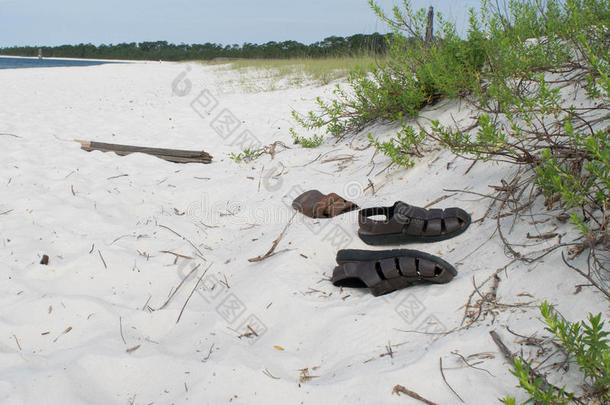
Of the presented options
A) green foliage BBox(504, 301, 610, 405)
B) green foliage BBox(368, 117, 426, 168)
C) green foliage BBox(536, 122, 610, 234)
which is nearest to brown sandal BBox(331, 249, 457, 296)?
green foliage BBox(536, 122, 610, 234)

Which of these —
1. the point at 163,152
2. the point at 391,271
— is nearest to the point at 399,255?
the point at 391,271

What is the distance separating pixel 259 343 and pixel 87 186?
303 cm

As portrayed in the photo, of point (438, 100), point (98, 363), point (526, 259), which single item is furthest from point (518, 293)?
point (438, 100)

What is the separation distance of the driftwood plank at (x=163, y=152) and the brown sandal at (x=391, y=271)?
3.54m

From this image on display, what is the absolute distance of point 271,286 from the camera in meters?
2.46

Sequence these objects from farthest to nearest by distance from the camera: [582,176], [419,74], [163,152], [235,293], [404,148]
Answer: [163,152] < [419,74] < [404,148] < [235,293] < [582,176]

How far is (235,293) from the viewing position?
2496 mm

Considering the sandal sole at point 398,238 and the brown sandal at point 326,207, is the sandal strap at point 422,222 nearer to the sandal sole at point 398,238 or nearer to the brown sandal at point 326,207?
the sandal sole at point 398,238

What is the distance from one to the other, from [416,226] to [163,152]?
390 centimetres

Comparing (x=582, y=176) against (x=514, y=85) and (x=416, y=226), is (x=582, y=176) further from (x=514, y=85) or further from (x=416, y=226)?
(x=514, y=85)

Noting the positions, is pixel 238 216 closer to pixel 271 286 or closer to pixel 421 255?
pixel 271 286

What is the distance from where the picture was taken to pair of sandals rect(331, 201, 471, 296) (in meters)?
2.24

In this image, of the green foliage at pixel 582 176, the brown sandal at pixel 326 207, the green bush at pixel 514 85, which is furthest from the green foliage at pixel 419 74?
the green foliage at pixel 582 176

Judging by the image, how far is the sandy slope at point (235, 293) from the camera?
169cm
